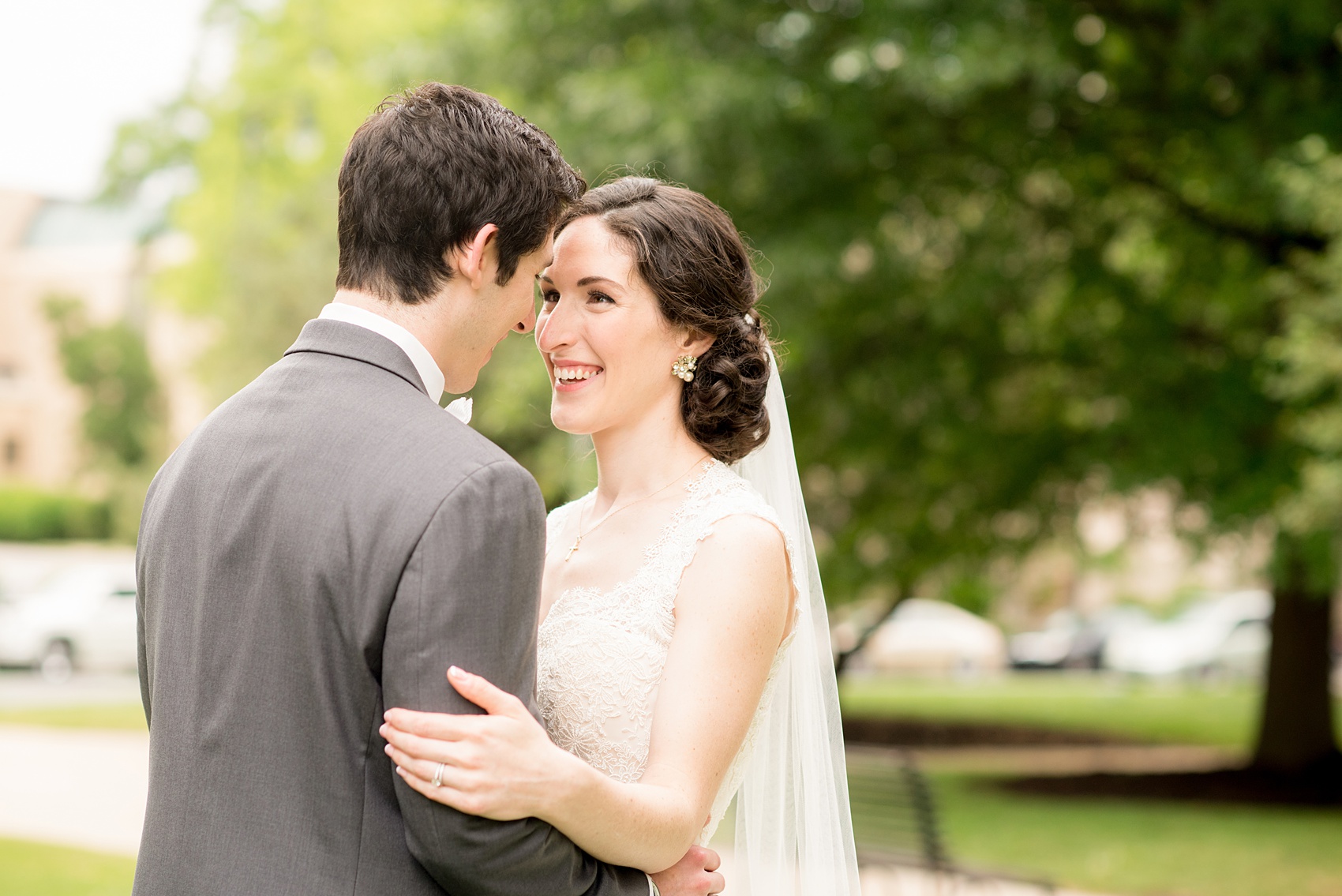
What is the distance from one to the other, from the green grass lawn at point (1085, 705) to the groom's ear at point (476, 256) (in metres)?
17.2

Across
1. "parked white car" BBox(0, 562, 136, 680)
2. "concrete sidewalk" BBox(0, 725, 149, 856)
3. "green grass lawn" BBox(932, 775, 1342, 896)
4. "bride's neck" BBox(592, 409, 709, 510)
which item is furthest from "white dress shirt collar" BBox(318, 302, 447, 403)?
"parked white car" BBox(0, 562, 136, 680)

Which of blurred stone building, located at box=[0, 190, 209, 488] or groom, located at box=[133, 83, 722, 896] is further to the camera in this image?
blurred stone building, located at box=[0, 190, 209, 488]

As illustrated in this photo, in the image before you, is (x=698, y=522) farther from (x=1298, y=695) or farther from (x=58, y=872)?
(x=1298, y=695)

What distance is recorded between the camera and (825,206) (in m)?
8.86

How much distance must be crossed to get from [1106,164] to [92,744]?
12.4m

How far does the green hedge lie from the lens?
3797 cm

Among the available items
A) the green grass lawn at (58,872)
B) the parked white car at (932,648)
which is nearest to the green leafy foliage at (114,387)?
the parked white car at (932,648)

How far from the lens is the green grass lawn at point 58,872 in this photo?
8086 mm

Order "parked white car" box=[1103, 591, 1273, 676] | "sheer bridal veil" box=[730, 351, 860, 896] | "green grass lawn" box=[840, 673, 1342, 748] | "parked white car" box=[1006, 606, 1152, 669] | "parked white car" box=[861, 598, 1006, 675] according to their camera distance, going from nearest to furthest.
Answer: "sheer bridal veil" box=[730, 351, 860, 896] → "green grass lawn" box=[840, 673, 1342, 748] → "parked white car" box=[1103, 591, 1273, 676] → "parked white car" box=[861, 598, 1006, 675] → "parked white car" box=[1006, 606, 1152, 669]

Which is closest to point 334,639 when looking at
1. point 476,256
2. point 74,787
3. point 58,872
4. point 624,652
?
point 476,256

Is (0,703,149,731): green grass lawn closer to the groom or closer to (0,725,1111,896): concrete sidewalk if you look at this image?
(0,725,1111,896): concrete sidewalk

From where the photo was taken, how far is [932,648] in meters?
33.3

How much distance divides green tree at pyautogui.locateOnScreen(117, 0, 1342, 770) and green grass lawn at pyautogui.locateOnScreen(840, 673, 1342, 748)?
5.80 m

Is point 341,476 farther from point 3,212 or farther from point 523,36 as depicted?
point 3,212
